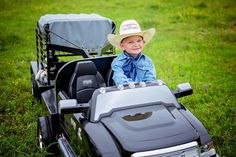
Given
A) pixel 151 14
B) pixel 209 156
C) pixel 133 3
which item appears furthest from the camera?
pixel 133 3

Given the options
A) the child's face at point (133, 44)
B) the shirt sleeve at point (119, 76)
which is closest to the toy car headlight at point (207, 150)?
the shirt sleeve at point (119, 76)

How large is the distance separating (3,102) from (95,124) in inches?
171

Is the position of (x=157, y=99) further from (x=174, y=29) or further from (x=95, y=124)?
(x=174, y=29)

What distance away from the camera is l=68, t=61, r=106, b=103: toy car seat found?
5367 mm

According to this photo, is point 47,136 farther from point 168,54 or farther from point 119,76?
point 168,54

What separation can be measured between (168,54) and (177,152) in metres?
8.80

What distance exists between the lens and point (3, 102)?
26.5 ft

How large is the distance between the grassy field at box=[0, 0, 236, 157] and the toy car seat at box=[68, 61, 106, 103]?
961 mm

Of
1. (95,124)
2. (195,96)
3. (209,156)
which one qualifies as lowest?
(195,96)

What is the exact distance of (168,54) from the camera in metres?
12.5

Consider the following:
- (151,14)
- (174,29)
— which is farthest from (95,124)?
(151,14)

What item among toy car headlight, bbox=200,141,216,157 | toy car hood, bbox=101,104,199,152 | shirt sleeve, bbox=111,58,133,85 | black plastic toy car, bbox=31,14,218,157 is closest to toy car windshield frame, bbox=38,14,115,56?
black plastic toy car, bbox=31,14,218,157

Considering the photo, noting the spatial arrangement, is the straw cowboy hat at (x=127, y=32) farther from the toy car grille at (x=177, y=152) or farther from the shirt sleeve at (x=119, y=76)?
the toy car grille at (x=177, y=152)

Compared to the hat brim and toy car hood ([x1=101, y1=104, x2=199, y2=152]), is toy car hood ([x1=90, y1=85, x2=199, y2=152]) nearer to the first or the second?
toy car hood ([x1=101, y1=104, x2=199, y2=152])
